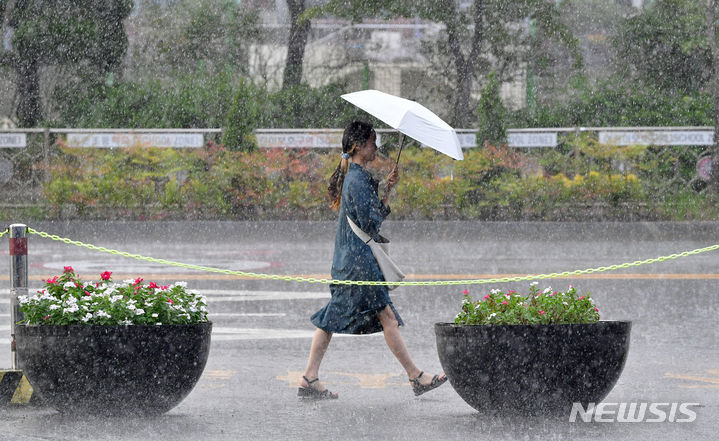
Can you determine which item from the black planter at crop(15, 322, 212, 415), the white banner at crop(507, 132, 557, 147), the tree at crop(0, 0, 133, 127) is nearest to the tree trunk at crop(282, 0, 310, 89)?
the tree at crop(0, 0, 133, 127)

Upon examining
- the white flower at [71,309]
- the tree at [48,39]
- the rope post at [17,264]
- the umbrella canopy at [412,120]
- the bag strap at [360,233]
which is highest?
the tree at [48,39]

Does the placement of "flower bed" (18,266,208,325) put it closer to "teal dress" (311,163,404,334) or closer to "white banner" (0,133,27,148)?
"teal dress" (311,163,404,334)

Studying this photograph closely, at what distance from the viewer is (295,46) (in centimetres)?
2905

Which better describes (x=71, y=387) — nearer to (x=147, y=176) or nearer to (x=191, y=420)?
(x=191, y=420)

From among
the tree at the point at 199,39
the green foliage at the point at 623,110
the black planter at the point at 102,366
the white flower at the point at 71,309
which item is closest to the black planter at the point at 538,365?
the black planter at the point at 102,366

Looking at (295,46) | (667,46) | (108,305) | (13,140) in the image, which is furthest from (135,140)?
(108,305)

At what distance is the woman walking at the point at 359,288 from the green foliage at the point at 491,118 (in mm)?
16559

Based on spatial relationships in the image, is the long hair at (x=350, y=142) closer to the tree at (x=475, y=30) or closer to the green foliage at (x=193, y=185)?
the green foliage at (x=193, y=185)

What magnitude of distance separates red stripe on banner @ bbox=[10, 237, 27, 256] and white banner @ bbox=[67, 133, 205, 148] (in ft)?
55.2

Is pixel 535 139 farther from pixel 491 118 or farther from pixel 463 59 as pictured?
pixel 463 59

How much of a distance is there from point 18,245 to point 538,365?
316 centimetres

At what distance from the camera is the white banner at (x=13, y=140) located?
24569 millimetres

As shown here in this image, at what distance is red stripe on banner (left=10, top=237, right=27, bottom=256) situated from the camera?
7.18 m

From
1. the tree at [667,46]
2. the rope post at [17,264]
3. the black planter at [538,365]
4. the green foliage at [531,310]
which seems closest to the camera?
the black planter at [538,365]
